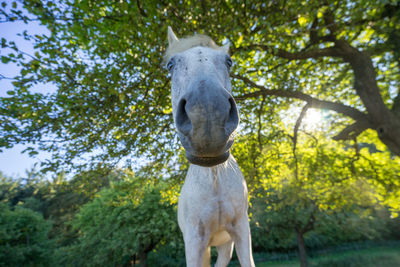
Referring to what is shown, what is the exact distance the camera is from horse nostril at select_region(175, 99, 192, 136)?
3.59ft

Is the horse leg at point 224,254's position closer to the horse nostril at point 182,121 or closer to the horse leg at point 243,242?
the horse leg at point 243,242

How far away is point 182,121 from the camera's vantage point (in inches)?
45.0

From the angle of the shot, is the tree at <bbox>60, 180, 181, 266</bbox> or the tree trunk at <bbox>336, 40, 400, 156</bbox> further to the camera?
the tree at <bbox>60, 180, 181, 266</bbox>

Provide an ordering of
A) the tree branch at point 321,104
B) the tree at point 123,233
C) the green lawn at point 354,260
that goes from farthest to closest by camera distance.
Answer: the green lawn at point 354,260, the tree at point 123,233, the tree branch at point 321,104

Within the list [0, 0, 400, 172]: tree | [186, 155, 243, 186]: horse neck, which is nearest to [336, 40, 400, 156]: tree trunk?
[0, 0, 400, 172]: tree

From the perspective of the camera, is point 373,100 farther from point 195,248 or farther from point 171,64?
point 195,248

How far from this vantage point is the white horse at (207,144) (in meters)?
1.03

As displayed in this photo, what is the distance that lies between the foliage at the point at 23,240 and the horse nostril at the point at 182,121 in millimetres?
17614

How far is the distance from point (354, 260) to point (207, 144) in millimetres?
23228

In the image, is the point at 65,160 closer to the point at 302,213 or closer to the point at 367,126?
the point at 367,126

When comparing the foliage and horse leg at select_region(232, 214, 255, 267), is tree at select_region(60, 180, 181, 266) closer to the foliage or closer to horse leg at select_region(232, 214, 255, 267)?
the foliage

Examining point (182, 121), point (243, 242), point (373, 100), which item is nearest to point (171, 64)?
point (182, 121)

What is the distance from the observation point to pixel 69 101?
3221mm

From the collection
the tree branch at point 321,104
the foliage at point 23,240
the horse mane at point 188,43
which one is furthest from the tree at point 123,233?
the horse mane at point 188,43
